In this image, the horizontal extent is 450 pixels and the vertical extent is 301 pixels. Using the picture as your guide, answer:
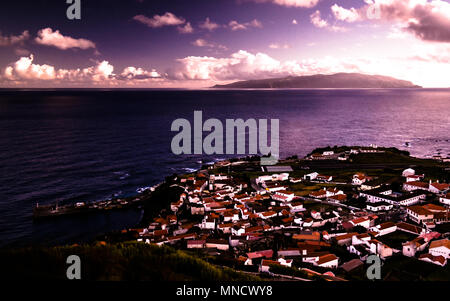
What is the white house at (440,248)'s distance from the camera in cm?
2159

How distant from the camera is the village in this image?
71.1ft

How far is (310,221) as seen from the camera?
28.9 metres

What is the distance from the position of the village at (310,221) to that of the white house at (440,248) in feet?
0.19

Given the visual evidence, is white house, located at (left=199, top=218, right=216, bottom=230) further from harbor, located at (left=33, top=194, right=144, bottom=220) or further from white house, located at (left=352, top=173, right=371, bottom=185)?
white house, located at (left=352, top=173, right=371, bottom=185)

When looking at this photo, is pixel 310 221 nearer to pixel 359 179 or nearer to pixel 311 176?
pixel 359 179

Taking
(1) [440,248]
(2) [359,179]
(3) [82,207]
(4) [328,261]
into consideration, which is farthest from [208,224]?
(2) [359,179]

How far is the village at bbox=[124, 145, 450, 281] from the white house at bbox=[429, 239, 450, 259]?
6 centimetres

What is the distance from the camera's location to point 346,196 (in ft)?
117

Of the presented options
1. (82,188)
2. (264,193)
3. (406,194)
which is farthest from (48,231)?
(406,194)

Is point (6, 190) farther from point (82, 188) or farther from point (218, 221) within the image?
point (218, 221)

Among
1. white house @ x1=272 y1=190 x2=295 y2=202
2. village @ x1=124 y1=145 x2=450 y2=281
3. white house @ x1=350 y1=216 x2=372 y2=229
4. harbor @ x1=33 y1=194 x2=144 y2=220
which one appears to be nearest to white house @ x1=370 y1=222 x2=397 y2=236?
village @ x1=124 y1=145 x2=450 y2=281

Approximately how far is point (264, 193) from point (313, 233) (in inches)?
471

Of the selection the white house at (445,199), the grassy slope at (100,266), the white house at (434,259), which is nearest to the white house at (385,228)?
the white house at (434,259)

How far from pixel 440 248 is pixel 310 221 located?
9.97 meters
